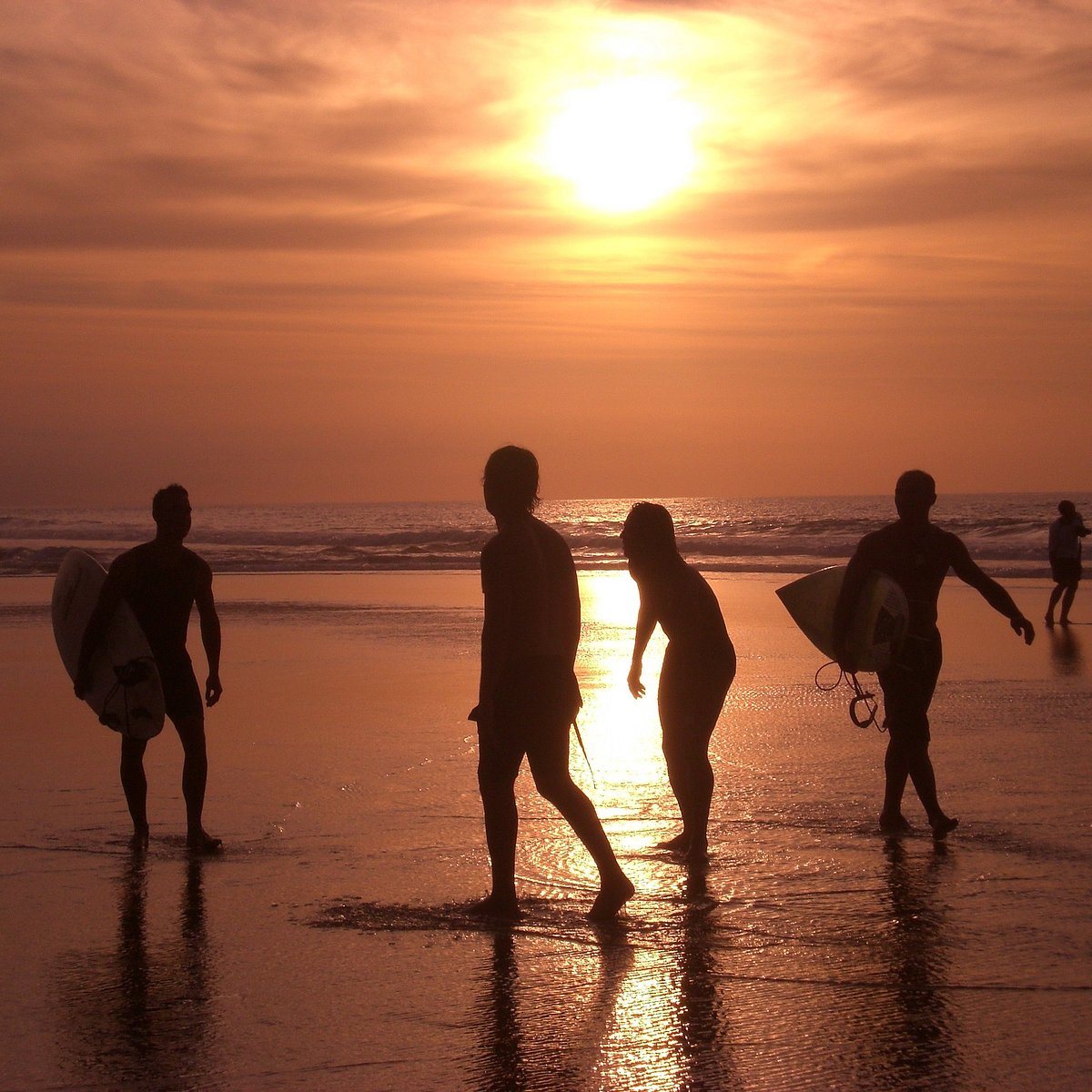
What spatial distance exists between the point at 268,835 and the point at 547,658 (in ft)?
7.01

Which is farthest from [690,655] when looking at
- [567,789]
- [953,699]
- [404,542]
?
[404,542]

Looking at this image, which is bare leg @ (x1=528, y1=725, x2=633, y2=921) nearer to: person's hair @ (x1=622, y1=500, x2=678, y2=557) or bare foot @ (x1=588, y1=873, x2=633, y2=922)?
bare foot @ (x1=588, y1=873, x2=633, y2=922)

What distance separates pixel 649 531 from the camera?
6297 mm

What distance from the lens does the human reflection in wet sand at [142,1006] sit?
3.73 metres

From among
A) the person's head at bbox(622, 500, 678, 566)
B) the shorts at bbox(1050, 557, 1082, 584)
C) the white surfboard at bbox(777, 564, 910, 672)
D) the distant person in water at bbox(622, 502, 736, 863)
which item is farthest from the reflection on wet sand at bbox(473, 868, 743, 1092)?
the shorts at bbox(1050, 557, 1082, 584)

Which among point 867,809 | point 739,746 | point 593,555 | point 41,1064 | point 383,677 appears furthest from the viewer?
point 593,555

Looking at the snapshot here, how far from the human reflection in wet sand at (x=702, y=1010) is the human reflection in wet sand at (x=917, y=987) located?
0.43 meters

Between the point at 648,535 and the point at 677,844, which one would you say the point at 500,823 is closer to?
the point at 677,844

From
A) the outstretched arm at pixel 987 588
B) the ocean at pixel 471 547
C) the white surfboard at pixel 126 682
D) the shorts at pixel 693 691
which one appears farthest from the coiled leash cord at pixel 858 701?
the ocean at pixel 471 547

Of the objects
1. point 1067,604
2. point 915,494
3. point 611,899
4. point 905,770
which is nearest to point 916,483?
point 915,494

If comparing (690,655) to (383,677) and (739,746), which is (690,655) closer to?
(739,746)

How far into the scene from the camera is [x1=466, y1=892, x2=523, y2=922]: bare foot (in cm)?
514

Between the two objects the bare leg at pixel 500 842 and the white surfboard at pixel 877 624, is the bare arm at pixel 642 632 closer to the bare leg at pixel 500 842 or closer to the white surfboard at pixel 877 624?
the white surfboard at pixel 877 624

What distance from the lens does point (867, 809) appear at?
6.97m
